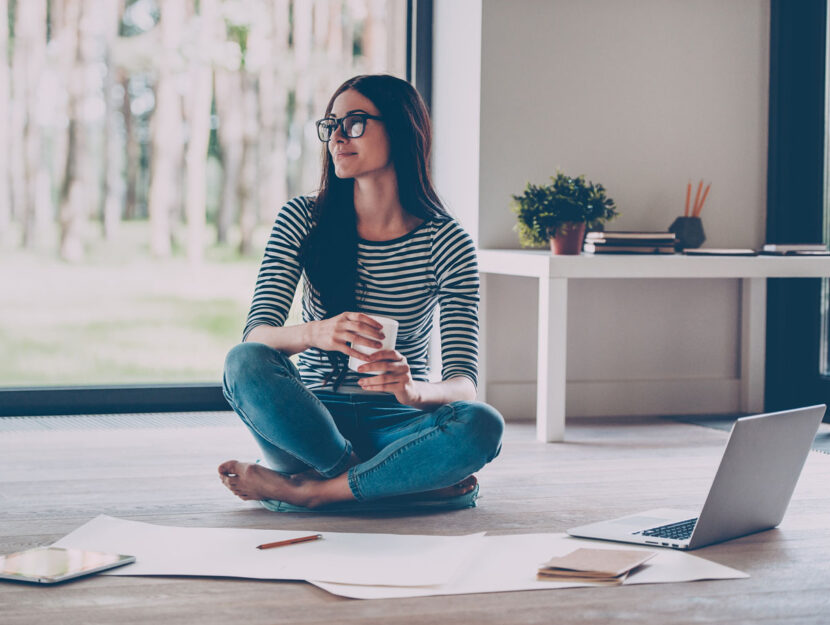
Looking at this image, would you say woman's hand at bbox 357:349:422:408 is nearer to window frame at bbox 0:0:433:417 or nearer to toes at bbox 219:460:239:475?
toes at bbox 219:460:239:475

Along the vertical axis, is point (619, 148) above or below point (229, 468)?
above

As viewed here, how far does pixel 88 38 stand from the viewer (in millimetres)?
3941

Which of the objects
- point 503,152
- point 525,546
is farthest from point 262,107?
point 525,546

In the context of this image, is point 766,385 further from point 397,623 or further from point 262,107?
point 397,623

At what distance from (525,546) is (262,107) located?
2.82 m

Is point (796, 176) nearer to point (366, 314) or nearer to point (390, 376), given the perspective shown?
point (366, 314)

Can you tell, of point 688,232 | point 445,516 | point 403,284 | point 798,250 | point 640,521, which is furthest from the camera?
point 688,232

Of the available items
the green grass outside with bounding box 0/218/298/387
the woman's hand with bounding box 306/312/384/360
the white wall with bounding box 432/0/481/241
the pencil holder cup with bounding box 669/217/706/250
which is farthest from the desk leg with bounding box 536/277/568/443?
the green grass outside with bounding box 0/218/298/387

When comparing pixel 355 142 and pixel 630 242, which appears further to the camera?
pixel 630 242

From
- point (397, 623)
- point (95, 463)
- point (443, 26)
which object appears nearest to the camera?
point (397, 623)

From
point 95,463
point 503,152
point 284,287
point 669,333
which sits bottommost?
point 95,463

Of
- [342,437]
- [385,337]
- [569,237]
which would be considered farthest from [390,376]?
[569,237]

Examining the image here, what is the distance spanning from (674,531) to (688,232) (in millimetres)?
1712

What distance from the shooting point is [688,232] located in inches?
135
